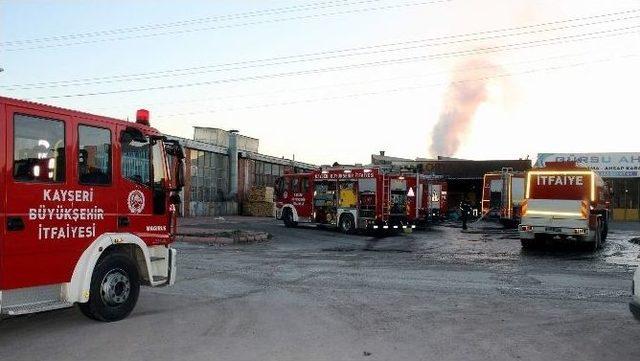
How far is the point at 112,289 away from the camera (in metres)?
7.38

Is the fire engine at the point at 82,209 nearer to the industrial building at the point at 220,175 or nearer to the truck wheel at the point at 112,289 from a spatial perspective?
the truck wheel at the point at 112,289

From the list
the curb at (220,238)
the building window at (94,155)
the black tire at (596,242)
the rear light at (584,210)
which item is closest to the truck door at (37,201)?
the building window at (94,155)

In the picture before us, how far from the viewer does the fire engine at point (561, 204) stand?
695 inches

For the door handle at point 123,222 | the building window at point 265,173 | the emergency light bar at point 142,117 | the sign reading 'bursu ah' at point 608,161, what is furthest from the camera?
the building window at point 265,173

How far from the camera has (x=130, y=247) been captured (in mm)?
7891

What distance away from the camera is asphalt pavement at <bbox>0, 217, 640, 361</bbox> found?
612cm

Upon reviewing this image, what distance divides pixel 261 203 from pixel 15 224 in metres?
32.7

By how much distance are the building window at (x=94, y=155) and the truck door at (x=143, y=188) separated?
0.21 meters

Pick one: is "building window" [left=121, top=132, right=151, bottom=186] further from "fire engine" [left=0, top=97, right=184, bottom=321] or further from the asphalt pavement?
the asphalt pavement

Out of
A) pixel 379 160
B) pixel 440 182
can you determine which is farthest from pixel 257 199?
pixel 379 160

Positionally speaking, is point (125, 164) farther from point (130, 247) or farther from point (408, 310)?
point (408, 310)

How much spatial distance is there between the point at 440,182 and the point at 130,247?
80.4 ft

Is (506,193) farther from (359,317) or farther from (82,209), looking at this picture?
(82,209)

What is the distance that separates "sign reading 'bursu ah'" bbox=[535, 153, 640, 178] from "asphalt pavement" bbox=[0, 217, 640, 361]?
29219 mm
